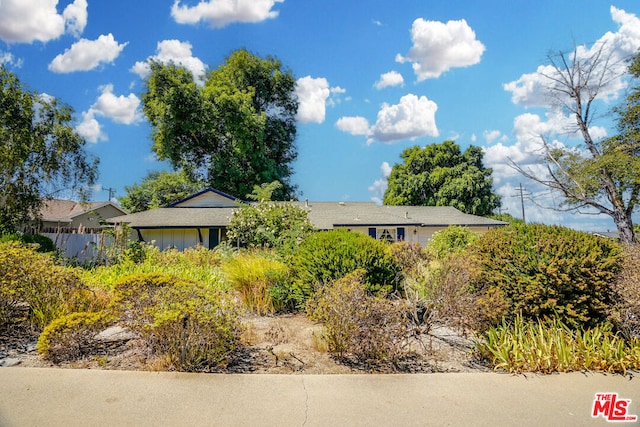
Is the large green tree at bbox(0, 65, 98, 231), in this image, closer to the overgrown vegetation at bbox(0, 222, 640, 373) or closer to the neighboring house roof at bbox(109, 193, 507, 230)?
the neighboring house roof at bbox(109, 193, 507, 230)

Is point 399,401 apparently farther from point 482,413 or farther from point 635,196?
point 635,196

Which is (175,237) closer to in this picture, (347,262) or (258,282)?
(258,282)

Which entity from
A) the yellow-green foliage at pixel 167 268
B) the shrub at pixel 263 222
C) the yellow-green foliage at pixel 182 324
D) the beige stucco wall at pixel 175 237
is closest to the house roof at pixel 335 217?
the beige stucco wall at pixel 175 237

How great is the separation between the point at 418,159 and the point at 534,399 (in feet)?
128

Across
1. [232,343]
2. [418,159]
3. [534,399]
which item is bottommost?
[534,399]

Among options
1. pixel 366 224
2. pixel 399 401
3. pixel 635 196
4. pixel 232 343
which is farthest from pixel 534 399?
pixel 635 196

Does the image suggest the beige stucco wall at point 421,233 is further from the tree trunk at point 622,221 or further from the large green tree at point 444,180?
the large green tree at point 444,180

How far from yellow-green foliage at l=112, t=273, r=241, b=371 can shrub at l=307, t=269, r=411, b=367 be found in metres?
1.16

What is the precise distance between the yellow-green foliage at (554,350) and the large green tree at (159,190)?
3169 centimetres

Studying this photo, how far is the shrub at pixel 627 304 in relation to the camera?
195 inches

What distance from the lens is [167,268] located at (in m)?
10.6

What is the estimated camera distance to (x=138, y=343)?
477cm

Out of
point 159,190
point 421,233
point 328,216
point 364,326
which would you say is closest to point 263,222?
point 364,326

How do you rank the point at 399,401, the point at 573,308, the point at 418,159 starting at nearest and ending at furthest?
the point at 399,401 → the point at 573,308 → the point at 418,159
